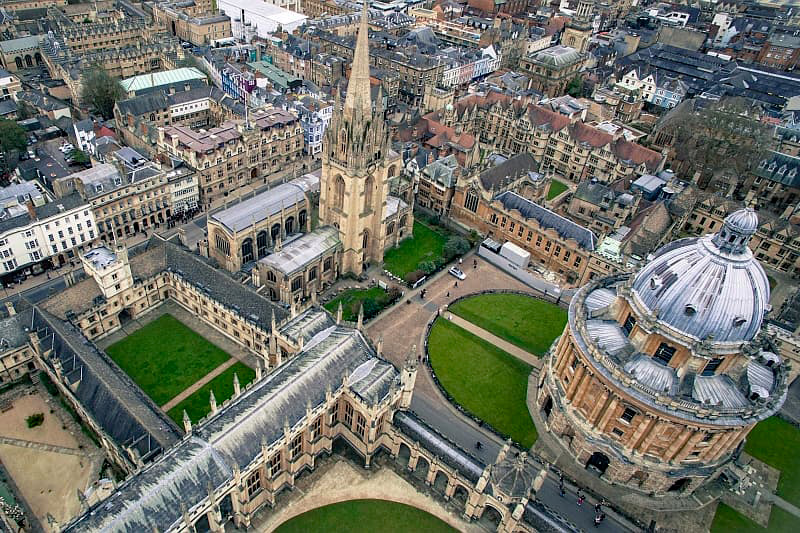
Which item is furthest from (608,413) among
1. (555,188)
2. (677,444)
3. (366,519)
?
(555,188)

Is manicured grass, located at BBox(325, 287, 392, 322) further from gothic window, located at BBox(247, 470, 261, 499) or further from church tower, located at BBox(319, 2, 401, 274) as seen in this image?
gothic window, located at BBox(247, 470, 261, 499)

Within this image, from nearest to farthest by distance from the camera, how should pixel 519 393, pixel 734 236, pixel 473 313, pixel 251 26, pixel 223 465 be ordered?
pixel 223 465, pixel 734 236, pixel 519 393, pixel 473 313, pixel 251 26

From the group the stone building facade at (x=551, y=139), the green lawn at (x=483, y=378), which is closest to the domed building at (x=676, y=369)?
the green lawn at (x=483, y=378)

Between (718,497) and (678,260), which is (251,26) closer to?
(678,260)

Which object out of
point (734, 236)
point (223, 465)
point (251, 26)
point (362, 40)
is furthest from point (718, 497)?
point (251, 26)

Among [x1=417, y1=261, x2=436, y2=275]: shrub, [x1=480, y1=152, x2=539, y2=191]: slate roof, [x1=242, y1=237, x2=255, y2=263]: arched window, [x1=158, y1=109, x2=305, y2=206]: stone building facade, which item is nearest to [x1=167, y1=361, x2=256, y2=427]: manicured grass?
[x1=242, y1=237, x2=255, y2=263]: arched window
